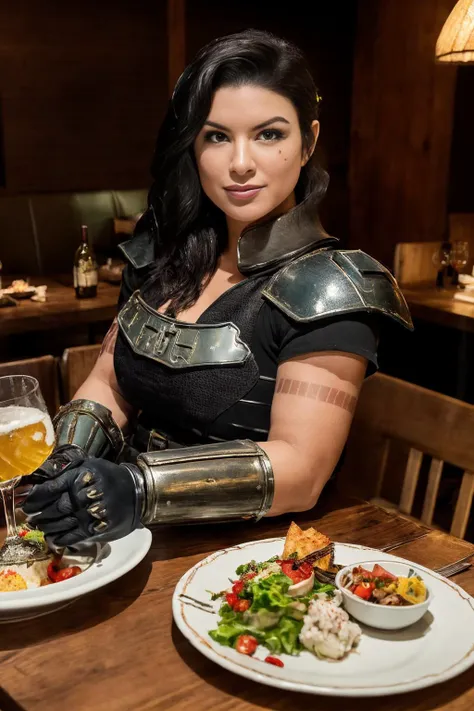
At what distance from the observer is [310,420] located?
1.40 m

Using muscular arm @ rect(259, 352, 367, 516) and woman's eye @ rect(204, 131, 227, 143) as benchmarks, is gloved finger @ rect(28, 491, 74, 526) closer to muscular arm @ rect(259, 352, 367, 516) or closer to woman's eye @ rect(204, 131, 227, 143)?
muscular arm @ rect(259, 352, 367, 516)

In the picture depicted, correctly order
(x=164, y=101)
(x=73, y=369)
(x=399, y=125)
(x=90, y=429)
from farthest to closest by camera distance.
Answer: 1. (x=164, y=101)
2. (x=399, y=125)
3. (x=73, y=369)
4. (x=90, y=429)

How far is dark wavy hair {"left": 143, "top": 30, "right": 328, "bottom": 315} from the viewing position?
5.10ft

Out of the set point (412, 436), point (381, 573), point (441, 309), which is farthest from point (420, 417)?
point (441, 309)

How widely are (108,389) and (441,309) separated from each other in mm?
2144

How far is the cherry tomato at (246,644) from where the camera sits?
1011mm

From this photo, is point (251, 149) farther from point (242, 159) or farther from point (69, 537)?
point (69, 537)

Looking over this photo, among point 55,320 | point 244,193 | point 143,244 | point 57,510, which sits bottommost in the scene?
point 55,320

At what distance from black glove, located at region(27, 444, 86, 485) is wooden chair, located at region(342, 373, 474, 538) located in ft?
2.24

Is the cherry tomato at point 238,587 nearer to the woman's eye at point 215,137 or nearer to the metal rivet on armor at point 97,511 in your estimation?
the metal rivet on armor at point 97,511

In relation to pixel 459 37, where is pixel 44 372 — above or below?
below

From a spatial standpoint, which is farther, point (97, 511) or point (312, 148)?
point (312, 148)

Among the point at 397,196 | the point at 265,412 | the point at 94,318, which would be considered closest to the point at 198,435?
the point at 265,412

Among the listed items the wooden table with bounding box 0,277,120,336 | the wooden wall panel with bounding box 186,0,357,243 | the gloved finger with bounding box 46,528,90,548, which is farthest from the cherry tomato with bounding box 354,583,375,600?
the wooden wall panel with bounding box 186,0,357,243
